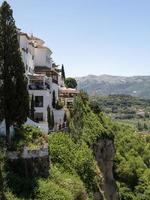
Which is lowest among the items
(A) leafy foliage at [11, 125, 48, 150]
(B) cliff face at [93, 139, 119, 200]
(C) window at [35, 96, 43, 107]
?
(B) cliff face at [93, 139, 119, 200]

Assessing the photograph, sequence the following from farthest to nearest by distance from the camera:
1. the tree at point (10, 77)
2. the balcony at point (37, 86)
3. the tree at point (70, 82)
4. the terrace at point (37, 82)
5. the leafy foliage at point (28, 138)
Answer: the tree at point (70, 82)
the terrace at point (37, 82)
the balcony at point (37, 86)
the leafy foliage at point (28, 138)
the tree at point (10, 77)

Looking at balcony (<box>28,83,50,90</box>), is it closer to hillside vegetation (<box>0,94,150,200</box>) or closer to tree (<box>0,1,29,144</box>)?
hillside vegetation (<box>0,94,150,200</box>)

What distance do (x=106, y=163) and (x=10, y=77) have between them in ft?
97.2

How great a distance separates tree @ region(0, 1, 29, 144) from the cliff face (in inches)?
874

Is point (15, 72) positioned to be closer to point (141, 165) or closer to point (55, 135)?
point (55, 135)

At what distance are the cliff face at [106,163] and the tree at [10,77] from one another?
22.2 meters

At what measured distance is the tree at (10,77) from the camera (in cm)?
4347

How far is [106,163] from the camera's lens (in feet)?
227

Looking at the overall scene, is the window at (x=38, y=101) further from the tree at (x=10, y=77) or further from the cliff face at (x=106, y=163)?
the tree at (x=10, y=77)

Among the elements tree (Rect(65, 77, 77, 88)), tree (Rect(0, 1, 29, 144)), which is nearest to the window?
tree (Rect(0, 1, 29, 144))

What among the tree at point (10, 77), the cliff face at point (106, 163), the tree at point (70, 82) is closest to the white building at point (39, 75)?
the cliff face at point (106, 163)

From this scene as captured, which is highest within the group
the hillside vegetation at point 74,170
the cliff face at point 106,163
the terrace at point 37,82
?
the terrace at point 37,82

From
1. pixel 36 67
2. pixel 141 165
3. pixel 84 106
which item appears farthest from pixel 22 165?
pixel 141 165

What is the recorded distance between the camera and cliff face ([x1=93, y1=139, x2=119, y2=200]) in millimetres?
65562
